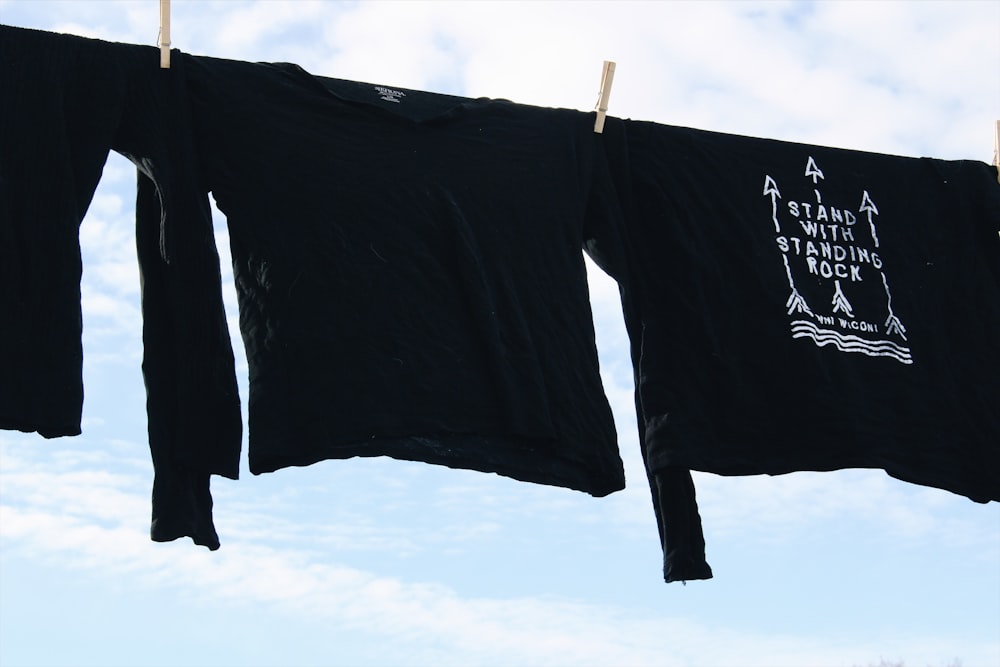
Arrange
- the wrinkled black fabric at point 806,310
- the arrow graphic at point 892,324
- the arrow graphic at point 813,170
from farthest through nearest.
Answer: the arrow graphic at point 813,170, the arrow graphic at point 892,324, the wrinkled black fabric at point 806,310

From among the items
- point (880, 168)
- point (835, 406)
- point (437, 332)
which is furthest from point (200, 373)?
point (880, 168)

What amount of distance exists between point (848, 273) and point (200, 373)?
184 cm

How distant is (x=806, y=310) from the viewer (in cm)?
418

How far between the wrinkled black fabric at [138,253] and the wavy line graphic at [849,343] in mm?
1563

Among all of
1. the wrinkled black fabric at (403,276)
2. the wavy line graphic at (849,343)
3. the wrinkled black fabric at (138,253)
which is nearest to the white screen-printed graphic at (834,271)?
the wavy line graphic at (849,343)

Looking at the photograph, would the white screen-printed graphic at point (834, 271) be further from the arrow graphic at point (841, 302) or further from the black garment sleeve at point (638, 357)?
the black garment sleeve at point (638, 357)

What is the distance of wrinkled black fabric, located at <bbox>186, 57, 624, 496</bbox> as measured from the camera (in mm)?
3609

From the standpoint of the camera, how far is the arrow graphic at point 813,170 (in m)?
4.39

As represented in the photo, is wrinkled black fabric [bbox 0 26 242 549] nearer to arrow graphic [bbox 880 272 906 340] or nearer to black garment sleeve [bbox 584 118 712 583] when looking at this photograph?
black garment sleeve [bbox 584 118 712 583]

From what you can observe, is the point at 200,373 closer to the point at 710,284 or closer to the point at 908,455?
the point at 710,284

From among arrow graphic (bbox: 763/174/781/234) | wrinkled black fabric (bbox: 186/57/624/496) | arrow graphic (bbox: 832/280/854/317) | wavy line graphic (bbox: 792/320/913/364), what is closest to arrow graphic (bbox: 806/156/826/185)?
arrow graphic (bbox: 763/174/781/234)

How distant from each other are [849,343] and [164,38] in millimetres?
1987

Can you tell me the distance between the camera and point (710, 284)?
13.6ft

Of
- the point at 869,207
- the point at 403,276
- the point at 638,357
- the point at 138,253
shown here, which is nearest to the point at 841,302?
the point at 869,207
